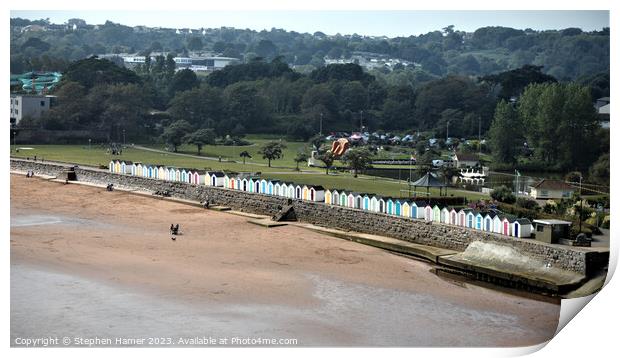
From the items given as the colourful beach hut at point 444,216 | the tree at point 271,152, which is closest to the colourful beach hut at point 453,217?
the colourful beach hut at point 444,216

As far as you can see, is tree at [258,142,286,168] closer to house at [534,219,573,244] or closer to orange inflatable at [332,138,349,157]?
orange inflatable at [332,138,349,157]

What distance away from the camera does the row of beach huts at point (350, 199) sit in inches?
905

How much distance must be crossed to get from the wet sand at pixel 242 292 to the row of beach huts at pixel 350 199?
5.70ft

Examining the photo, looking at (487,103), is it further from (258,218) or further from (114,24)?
(114,24)

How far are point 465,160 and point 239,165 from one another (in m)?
12.4

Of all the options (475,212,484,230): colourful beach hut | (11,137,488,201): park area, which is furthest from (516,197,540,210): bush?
(475,212,484,230): colourful beach hut

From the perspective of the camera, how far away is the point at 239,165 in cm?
4331

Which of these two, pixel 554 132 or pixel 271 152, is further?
pixel 271 152

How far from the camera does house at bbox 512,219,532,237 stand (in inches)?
874

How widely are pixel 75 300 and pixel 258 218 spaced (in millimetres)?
11166

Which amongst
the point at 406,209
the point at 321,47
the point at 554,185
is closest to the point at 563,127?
the point at 554,185

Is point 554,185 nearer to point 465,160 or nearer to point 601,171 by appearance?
point 601,171

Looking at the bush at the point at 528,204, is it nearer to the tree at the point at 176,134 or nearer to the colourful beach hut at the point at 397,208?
the colourful beach hut at the point at 397,208

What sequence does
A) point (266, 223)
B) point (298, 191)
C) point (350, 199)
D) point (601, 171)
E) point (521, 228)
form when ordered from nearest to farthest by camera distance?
point (521, 228) < point (350, 199) < point (266, 223) < point (298, 191) < point (601, 171)
